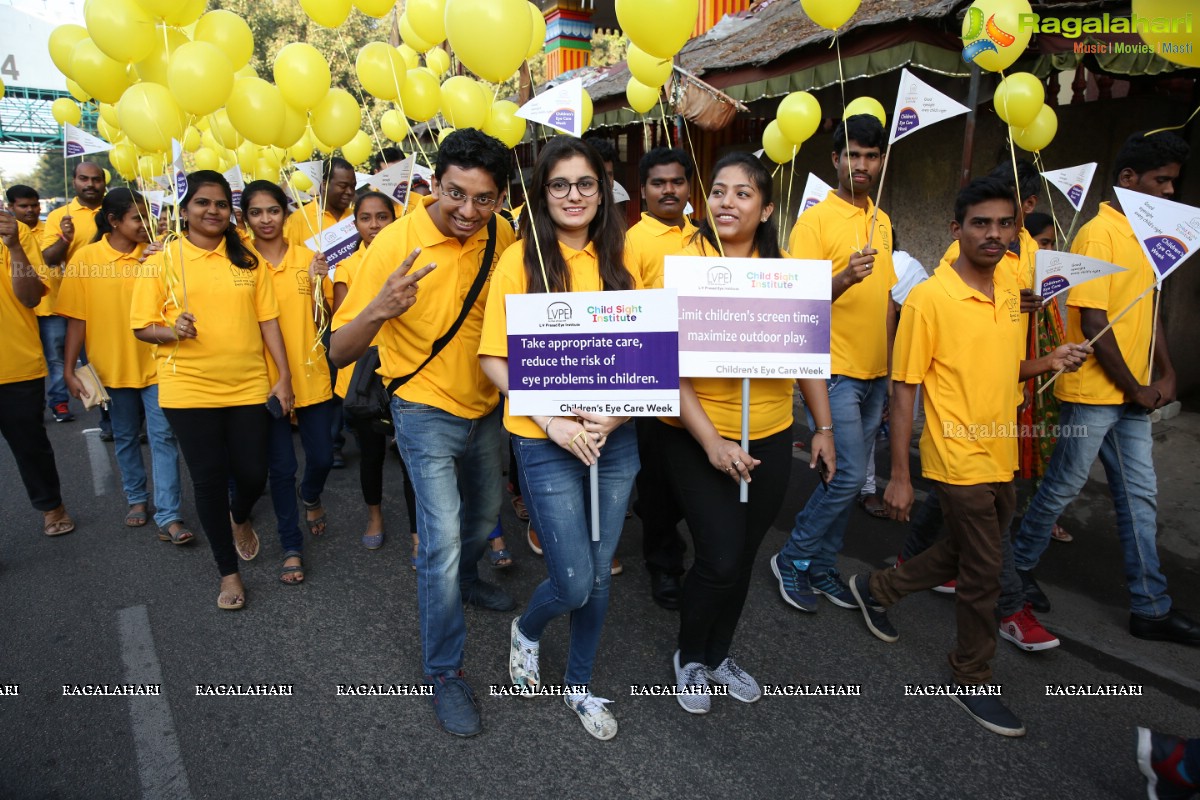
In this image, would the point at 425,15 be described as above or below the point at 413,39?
below

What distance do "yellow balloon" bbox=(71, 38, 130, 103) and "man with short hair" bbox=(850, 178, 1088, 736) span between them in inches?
162

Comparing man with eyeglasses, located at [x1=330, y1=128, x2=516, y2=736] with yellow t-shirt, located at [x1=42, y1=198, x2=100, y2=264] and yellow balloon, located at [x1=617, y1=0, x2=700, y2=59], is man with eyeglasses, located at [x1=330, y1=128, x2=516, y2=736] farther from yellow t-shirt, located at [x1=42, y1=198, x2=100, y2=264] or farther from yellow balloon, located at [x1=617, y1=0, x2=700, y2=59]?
yellow t-shirt, located at [x1=42, y1=198, x2=100, y2=264]

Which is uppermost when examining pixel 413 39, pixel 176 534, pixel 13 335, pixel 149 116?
pixel 413 39

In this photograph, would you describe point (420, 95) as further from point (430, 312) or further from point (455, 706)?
point (455, 706)

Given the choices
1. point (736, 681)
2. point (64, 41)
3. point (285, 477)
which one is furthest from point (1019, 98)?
point (64, 41)

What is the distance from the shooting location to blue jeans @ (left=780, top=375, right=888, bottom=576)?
3506 millimetres

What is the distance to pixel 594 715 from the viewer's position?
275cm

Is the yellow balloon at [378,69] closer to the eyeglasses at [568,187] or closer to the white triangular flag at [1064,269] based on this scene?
the eyeglasses at [568,187]

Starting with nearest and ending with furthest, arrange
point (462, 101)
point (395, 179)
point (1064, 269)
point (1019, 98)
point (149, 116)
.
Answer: point (1064, 269) < point (149, 116) < point (1019, 98) < point (462, 101) < point (395, 179)

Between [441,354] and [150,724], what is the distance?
5.87ft

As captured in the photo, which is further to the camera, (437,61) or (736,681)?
(437,61)

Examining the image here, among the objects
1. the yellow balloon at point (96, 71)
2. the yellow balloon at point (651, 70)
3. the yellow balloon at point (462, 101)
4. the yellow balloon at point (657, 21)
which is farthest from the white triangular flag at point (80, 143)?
the yellow balloon at point (657, 21)

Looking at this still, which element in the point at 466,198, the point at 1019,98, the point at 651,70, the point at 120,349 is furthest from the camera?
the point at 120,349

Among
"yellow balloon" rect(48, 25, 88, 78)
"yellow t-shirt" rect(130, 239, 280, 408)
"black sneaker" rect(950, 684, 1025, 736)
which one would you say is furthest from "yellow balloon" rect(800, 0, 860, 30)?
"yellow balloon" rect(48, 25, 88, 78)
